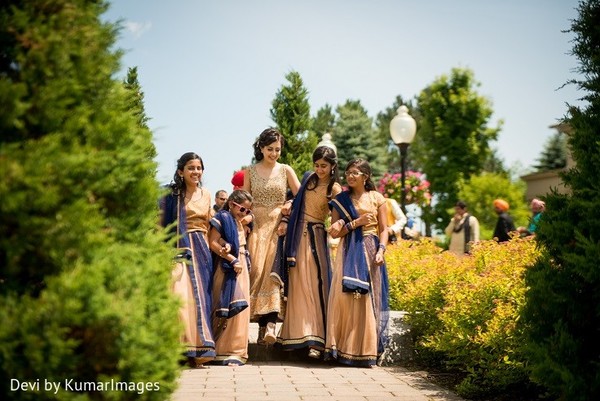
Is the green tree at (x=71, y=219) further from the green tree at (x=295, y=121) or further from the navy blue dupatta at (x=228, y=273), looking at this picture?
the green tree at (x=295, y=121)

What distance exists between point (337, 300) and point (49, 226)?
4745 mm

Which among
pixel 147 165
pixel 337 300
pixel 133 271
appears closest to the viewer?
pixel 133 271

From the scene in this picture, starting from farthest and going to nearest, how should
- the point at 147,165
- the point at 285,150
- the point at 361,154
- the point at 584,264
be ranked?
the point at 361,154 → the point at 285,150 → the point at 584,264 → the point at 147,165

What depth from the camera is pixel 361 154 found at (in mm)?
40031

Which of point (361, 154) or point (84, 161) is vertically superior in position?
point (361, 154)

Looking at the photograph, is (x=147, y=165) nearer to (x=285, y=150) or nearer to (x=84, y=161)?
(x=84, y=161)

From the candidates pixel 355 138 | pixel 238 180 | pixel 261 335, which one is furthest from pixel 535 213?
pixel 355 138

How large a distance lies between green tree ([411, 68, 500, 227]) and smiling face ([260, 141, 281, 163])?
125 ft

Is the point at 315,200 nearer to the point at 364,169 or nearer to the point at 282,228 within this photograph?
the point at 282,228

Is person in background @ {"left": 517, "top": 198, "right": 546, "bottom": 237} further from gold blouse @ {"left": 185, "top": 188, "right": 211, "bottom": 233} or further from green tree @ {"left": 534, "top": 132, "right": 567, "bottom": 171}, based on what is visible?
green tree @ {"left": 534, "top": 132, "right": 567, "bottom": 171}

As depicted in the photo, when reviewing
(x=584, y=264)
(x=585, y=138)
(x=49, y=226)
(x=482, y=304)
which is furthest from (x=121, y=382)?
(x=482, y=304)

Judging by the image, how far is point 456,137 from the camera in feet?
151

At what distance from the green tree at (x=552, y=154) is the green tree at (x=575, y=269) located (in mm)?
56557

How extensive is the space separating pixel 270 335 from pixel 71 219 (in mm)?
4688
